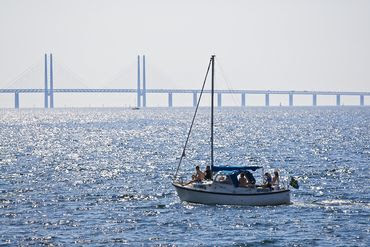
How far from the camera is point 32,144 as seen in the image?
116m

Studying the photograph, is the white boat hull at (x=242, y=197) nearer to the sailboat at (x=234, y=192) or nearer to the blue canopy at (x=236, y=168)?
the sailboat at (x=234, y=192)

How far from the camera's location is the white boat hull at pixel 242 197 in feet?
167

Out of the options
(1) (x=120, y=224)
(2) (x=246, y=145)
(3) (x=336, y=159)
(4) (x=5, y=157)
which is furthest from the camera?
(2) (x=246, y=145)

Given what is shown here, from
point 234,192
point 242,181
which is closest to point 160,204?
point 234,192

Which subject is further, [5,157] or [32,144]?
[32,144]

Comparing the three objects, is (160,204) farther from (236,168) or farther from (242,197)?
(242,197)

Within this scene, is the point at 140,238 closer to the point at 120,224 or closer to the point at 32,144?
the point at 120,224

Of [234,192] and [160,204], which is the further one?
[160,204]

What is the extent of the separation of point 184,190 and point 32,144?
66622mm

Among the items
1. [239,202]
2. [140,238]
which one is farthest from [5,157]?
[140,238]

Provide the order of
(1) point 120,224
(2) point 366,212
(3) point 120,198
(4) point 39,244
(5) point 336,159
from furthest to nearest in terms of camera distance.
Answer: (5) point 336,159 < (3) point 120,198 < (2) point 366,212 < (1) point 120,224 < (4) point 39,244

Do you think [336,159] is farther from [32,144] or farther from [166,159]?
[32,144]

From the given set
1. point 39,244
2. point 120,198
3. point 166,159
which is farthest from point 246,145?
point 39,244

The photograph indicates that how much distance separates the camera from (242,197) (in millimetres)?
50938
